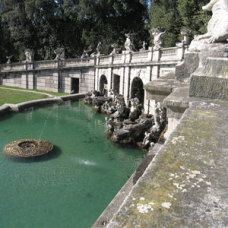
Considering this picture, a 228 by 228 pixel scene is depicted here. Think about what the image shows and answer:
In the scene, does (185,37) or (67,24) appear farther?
(67,24)

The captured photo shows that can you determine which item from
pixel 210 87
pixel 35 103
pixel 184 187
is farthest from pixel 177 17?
pixel 184 187

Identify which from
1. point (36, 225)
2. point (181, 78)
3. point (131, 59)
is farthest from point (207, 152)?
point (131, 59)

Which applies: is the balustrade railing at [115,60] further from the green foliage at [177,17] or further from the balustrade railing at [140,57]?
the green foliage at [177,17]

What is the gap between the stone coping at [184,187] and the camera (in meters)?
1.47

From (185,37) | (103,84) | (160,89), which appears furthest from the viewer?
(103,84)

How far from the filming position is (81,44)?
131ft

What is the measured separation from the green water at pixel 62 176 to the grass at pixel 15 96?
4722 millimetres

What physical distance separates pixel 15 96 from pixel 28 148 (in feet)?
40.7

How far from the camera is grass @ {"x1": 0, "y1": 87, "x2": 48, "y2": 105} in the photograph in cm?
2280

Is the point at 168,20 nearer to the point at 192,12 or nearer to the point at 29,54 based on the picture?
the point at 192,12

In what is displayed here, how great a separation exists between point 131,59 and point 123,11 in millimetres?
18436

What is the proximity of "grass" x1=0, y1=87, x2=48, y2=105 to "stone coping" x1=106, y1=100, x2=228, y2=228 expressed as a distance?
21.5 m

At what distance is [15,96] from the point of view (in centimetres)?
2442

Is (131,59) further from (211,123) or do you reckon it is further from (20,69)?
(211,123)
